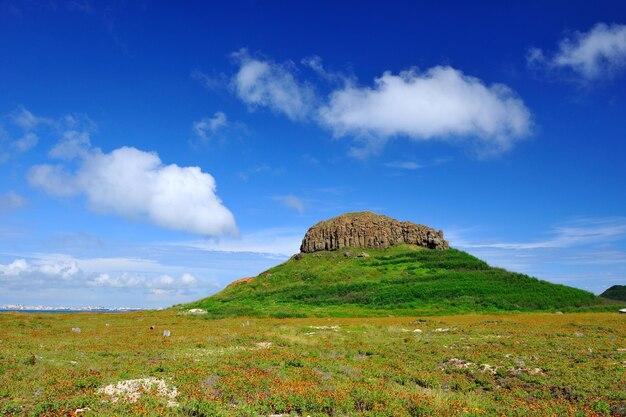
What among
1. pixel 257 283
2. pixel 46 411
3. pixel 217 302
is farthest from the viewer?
pixel 257 283

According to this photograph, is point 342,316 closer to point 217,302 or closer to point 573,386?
point 217,302

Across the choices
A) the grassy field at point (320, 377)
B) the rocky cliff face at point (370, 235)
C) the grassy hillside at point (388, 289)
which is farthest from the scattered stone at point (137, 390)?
the rocky cliff face at point (370, 235)

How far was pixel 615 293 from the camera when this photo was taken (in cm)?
16275

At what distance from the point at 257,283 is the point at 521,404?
10455cm

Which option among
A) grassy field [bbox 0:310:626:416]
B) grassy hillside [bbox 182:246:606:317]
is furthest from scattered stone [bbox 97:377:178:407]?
grassy hillside [bbox 182:246:606:317]

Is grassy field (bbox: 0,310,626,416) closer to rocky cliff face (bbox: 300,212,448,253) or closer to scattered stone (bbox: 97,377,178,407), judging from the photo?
scattered stone (bbox: 97,377,178,407)

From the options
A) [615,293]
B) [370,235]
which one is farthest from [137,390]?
[615,293]

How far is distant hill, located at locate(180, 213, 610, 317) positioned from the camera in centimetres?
7881

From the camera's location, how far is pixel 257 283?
116312mm

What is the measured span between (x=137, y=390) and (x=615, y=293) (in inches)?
7821

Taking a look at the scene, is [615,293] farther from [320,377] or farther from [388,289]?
[320,377]

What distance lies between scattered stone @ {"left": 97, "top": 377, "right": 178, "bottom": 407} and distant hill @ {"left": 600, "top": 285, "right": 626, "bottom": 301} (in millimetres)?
184161

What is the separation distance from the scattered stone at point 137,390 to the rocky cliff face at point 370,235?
121667mm

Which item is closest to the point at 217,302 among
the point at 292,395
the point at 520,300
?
the point at 520,300
